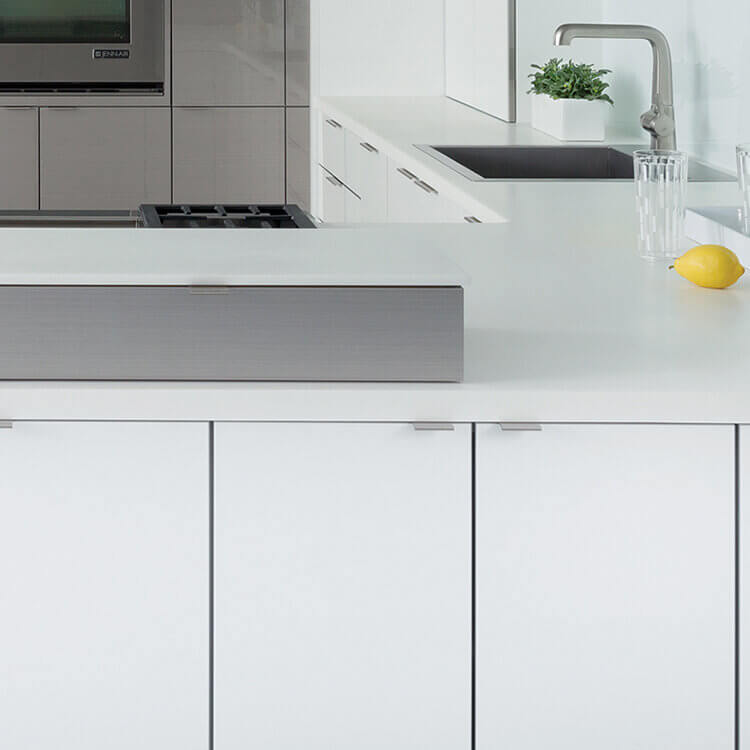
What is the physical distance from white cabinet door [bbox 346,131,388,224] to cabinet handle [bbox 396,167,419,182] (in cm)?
20

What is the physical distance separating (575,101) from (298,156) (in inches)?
87.2

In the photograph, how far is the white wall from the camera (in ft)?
16.5

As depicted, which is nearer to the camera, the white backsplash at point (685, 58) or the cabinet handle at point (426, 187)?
the white backsplash at point (685, 58)

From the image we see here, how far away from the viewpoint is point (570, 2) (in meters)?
3.89

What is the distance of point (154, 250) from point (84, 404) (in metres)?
0.19

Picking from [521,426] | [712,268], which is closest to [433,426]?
[521,426]

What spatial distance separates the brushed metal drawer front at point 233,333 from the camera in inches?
45.8

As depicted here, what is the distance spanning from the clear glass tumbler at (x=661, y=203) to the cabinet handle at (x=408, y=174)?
49.9 inches

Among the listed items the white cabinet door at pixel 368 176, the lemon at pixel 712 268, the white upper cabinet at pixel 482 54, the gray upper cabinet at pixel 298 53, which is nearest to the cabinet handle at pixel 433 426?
the lemon at pixel 712 268

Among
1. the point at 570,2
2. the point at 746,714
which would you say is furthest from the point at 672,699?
the point at 570,2

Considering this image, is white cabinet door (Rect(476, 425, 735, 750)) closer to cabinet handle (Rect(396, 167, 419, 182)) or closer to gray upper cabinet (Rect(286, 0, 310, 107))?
cabinet handle (Rect(396, 167, 419, 182))

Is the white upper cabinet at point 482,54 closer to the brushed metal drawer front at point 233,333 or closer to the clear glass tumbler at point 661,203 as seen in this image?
the clear glass tumbler at point 661,203

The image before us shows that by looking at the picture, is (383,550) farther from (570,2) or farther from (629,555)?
(570,2)

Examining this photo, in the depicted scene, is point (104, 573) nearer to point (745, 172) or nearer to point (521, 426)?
point (521, 426)
